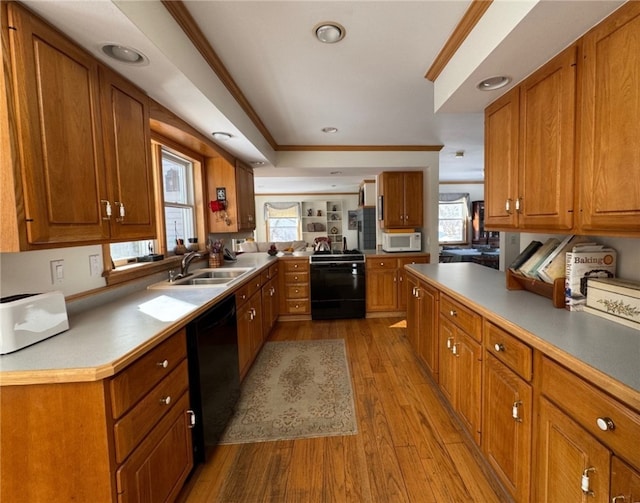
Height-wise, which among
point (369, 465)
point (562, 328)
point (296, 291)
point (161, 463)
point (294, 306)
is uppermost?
point (562, 328)

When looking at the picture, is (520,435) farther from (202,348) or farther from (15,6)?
(15,6)

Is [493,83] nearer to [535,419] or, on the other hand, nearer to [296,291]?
[535,419]

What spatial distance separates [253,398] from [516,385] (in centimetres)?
180

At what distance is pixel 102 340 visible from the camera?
1.17 metres

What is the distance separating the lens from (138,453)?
110 centimetres

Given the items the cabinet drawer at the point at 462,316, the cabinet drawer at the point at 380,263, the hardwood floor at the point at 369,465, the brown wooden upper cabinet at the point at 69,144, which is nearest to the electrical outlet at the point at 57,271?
the brown wooden upper cabinet at the point at 69,144

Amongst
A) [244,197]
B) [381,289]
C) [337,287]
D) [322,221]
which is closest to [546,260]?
[381,289]

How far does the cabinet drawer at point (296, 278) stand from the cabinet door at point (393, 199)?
53.7 inches

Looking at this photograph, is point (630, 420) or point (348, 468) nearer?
point (630, 420)

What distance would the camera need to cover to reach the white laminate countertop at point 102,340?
3.06 feet

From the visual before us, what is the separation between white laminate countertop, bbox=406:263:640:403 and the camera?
924 millimetres

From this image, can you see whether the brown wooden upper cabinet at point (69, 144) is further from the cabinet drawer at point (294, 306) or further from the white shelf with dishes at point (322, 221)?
the white shelf with dishes at point (322, 221)

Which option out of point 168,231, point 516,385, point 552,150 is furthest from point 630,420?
point 168,231

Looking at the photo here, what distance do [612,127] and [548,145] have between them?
1.13 feet
